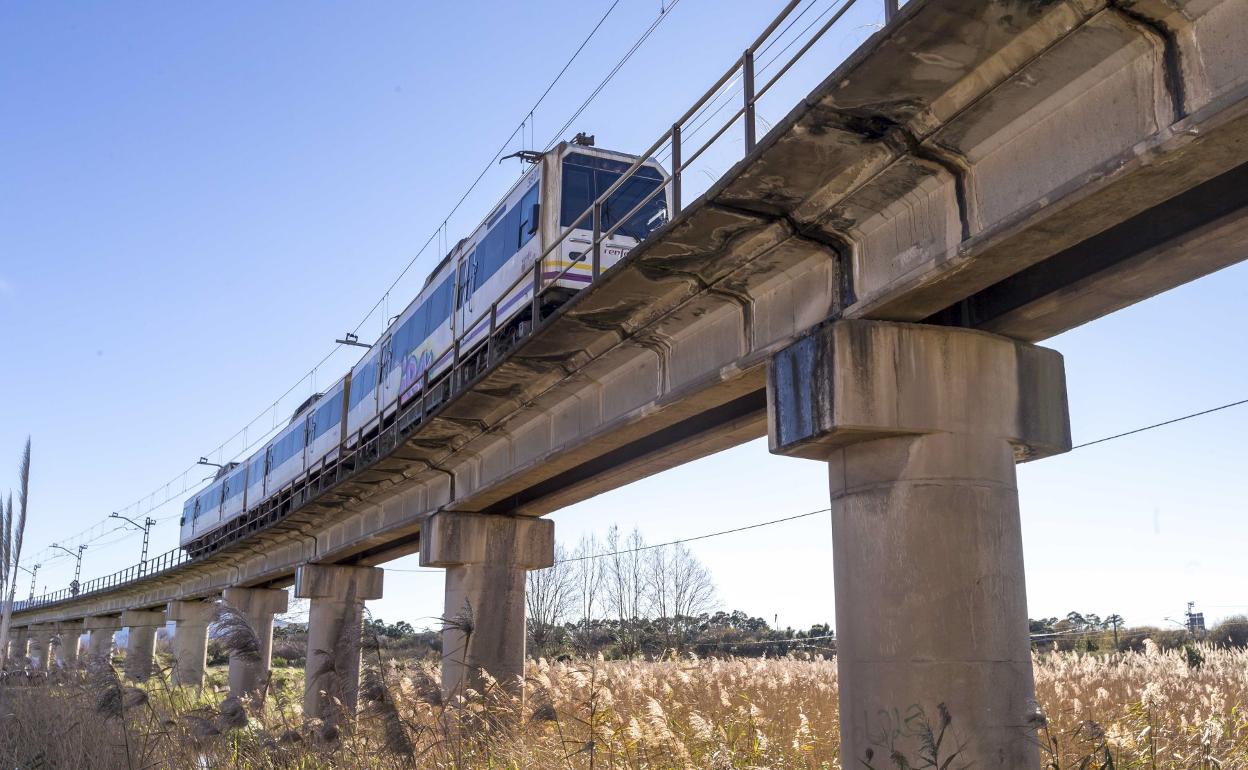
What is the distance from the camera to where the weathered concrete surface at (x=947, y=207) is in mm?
5363

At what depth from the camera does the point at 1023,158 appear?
6.31 metres

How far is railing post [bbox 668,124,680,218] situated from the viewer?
8344 millimetres

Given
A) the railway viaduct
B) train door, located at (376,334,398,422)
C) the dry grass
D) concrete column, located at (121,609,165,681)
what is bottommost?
the dry grass

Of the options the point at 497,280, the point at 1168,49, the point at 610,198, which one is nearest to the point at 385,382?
the point at 497,280

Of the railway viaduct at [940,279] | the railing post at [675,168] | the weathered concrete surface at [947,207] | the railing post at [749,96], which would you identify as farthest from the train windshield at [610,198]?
the railing post at [749,96]

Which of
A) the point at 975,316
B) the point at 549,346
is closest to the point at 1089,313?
the point at 975,316

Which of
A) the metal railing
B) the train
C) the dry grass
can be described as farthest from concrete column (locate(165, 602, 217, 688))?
the dry grass

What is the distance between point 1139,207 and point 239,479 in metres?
34.6

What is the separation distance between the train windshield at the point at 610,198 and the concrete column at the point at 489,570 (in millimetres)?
5239

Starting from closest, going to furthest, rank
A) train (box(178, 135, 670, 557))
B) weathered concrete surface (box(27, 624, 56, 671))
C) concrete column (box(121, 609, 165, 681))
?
train (box(178, 135, 670, 557)) < weathered concrete surface (box(27, 624, 56, 671)) < concrete column (box(121, 609, 165, 681))

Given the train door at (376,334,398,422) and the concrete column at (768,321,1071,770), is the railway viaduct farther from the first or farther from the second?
the train door at (376,334,398,422)

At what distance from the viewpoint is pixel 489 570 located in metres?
16.8

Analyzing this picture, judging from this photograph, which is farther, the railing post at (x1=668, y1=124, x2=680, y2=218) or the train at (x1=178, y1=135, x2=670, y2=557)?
the train at (x1=178, y1=135, x2=670, y2=557)

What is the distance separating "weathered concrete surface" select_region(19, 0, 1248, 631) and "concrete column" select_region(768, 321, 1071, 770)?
1.34 feet
